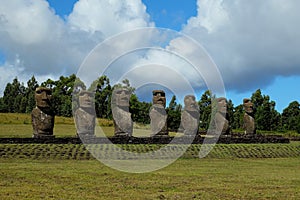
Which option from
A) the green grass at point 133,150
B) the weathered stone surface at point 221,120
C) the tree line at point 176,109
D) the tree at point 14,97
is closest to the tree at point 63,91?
the tree line at point 176,109

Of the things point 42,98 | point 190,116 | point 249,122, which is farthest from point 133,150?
point 249,122

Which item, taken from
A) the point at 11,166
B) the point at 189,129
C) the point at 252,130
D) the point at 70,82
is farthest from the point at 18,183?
the point at 70,82

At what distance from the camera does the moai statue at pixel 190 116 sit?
33656 millimetres

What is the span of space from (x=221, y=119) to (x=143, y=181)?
851 inches

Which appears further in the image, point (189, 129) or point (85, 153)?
point (189, 129)

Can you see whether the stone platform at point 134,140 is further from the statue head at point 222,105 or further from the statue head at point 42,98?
the statue head at point 222,105

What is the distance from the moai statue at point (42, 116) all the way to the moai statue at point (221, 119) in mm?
13949

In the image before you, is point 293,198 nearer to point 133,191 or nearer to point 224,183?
point 224,183

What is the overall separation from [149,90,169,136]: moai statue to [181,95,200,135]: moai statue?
6.07ft

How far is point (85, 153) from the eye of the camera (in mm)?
24203

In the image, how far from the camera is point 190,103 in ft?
112

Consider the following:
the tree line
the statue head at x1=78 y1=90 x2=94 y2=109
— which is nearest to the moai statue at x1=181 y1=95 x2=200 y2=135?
the statue head at x1=78 y1=90 x2=94 y2=109

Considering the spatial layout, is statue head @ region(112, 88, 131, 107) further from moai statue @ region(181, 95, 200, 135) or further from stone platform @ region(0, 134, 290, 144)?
moai statue @ region(181, 95, 200, 135)

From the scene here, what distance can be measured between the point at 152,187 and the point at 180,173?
13.6ft
